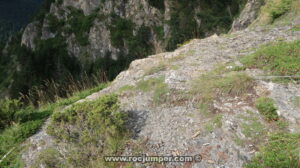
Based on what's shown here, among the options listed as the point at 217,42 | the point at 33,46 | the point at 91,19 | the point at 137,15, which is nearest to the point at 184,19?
the point at 137,15

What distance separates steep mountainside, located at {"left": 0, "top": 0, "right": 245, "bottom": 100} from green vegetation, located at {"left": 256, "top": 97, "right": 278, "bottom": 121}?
41029 millimetres

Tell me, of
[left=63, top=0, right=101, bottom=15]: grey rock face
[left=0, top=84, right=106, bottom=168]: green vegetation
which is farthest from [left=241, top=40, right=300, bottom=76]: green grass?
[left=63, top=0, right=101, bottom=15]: grey rock face

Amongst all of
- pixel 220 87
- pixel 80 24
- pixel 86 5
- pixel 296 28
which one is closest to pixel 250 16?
pixel 296 28

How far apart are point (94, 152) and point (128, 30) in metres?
67.7

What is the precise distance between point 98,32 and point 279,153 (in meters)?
76.7

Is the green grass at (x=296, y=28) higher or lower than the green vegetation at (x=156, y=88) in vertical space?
higher

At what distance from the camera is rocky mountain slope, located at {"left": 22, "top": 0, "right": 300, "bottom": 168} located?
12.3ft

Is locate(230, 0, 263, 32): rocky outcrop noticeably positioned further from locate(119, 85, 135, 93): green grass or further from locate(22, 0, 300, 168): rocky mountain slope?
locate(119, 85, 135, 93): green grass

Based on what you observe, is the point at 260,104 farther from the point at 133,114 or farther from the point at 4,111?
the point at 4,111

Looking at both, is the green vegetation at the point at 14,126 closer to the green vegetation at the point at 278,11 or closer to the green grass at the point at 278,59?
the green grass at the point at 278,59

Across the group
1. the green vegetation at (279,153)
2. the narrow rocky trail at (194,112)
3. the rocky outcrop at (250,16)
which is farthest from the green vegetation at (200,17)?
the green vegetation at (279,153)

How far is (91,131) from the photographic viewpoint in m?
4.17

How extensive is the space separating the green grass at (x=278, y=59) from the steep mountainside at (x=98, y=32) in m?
39.1

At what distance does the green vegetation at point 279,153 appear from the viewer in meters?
3.17
